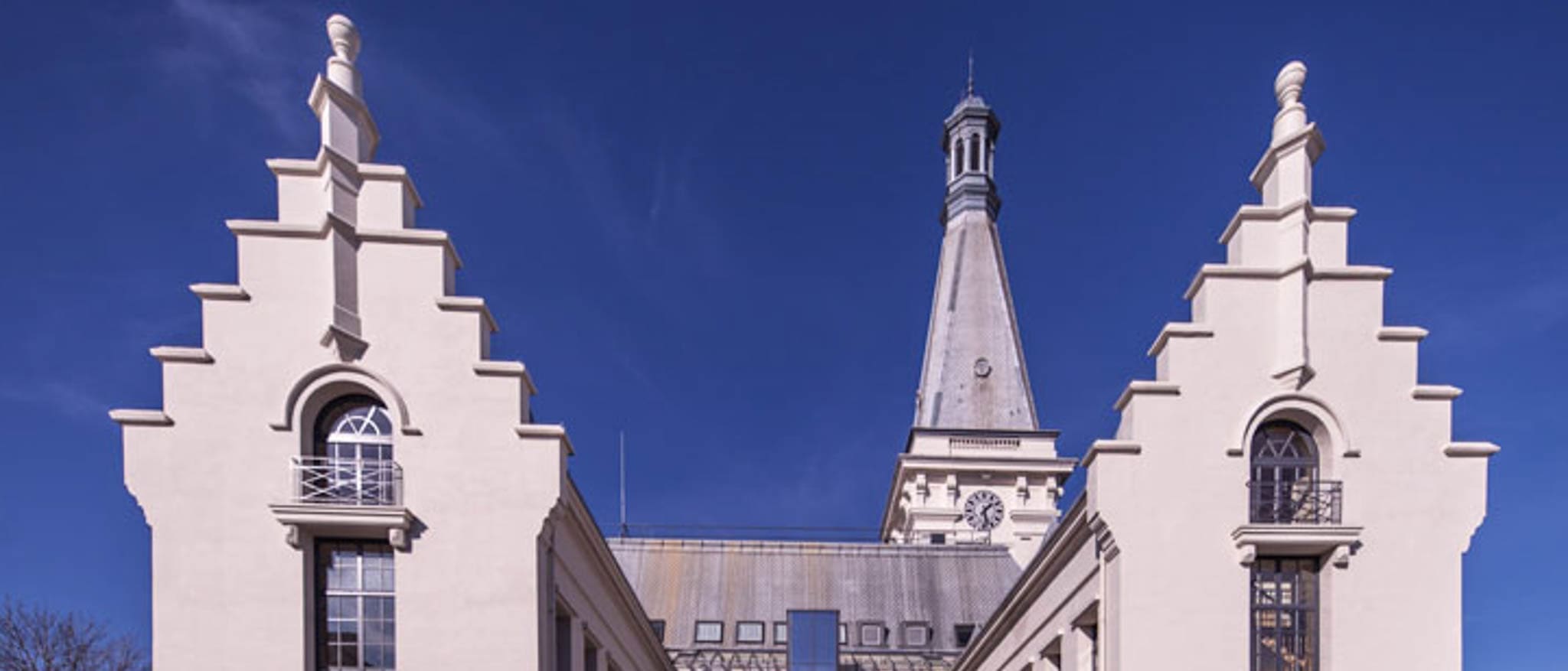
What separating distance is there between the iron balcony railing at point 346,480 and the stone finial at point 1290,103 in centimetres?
1605

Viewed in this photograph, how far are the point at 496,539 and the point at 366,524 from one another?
1.93m

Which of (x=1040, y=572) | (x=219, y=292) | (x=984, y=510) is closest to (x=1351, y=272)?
(x=1040, y=572)

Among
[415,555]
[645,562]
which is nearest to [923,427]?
[645,562]

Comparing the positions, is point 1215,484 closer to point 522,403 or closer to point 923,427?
point 522,403

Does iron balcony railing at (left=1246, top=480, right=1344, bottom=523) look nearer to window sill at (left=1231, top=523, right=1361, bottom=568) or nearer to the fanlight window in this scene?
the fanlight window

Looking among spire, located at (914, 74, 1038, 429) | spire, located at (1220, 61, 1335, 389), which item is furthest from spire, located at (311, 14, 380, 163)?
spire, located at (914, 74, 1038, 429)

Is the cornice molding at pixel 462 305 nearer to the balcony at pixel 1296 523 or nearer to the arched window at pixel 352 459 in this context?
the arched window at pixel 352 459

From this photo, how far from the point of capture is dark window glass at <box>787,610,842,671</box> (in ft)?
116

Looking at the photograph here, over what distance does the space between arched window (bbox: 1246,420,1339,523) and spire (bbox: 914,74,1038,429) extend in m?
35.2

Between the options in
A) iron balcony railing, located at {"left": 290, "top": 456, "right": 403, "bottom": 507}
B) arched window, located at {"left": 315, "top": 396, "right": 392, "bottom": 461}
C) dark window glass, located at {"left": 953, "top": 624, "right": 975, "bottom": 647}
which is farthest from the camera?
dark window glass, located at {"left": 953, "top": 624, "right": 975, "bottom": 647}

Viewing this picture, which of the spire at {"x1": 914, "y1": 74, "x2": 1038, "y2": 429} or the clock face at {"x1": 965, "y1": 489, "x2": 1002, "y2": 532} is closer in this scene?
the clock face at {"x1": 965, "y1": 489, "x2": 1002, "y2": 532}

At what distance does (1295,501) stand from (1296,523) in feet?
1.46

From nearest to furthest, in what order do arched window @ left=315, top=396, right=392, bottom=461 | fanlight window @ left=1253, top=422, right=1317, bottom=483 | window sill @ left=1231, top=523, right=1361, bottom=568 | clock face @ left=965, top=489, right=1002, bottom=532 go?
1. window sill @ left=1231, top=523, right=1361, bottom=568
2. arched window @ left=315, top=396, right=392, bottom=461
3. fanlight window @ left=1253, top=422, right=1317, bottom=483
4. clock face @ left=965, top=489, right=1002, bottom=532

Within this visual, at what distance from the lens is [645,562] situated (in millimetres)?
41312
